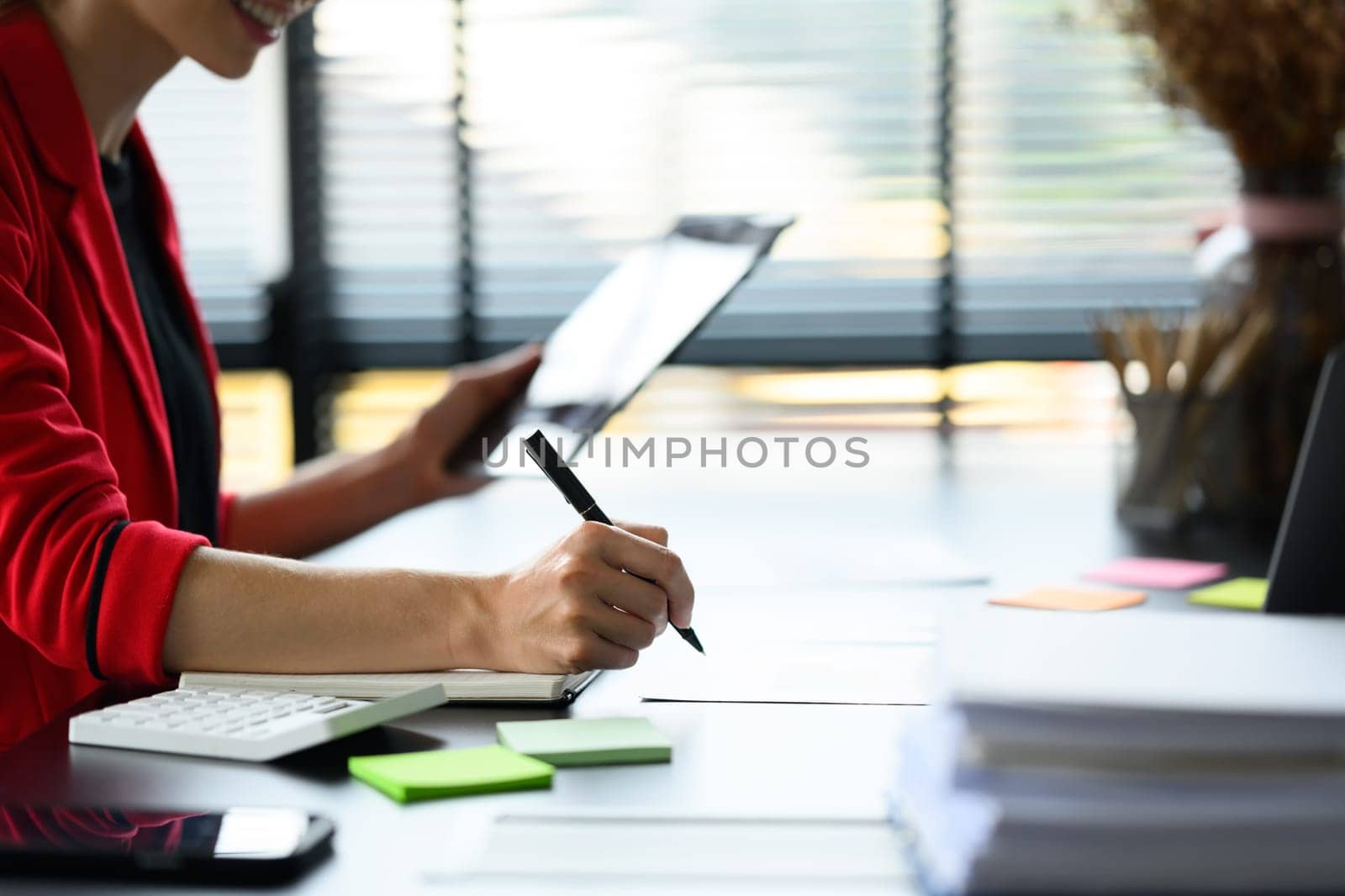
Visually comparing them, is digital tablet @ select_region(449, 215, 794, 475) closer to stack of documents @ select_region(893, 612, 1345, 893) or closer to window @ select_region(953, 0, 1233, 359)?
stack of documents @ select_region(893, 612, 1345, 893)

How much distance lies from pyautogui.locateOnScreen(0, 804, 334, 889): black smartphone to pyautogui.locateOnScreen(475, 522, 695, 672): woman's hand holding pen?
22cm

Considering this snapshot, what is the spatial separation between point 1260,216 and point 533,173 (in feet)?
4.53

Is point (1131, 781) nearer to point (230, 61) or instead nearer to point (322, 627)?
point (322, 627)

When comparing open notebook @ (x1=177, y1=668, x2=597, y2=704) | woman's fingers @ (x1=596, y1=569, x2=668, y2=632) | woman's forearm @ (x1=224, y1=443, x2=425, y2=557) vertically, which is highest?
woman's fingers @ (x1=596, y1=569, x2=668, y2=632)

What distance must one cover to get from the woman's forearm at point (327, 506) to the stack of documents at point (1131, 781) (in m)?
0.95

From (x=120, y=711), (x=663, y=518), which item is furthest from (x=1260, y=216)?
(x=120, y=711)

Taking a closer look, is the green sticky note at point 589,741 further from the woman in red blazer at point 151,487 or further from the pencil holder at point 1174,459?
the pencil holder at point 1174,459

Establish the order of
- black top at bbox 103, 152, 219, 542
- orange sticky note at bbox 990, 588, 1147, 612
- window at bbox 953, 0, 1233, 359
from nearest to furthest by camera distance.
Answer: orange sticky note at bbox 990, 588, 1147, 612 → black top at bbox 103, 152, 219, 542 → window at bbox 953, 0, 1233, 359

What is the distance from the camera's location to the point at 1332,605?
0.83 m

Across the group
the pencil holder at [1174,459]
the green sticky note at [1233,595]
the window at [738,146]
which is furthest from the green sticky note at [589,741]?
the window at [738,146]

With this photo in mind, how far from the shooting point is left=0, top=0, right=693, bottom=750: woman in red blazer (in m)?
0.81

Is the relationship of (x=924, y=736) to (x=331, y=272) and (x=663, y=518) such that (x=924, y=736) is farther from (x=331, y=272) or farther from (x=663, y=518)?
(x=331, y=272)

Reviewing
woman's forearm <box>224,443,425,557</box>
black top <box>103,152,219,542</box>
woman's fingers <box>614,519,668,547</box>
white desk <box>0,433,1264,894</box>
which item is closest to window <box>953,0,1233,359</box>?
white desk <box>0,433,1264,894</box>

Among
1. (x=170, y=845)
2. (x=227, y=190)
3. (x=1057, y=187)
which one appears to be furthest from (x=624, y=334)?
(x=227, y=190)
